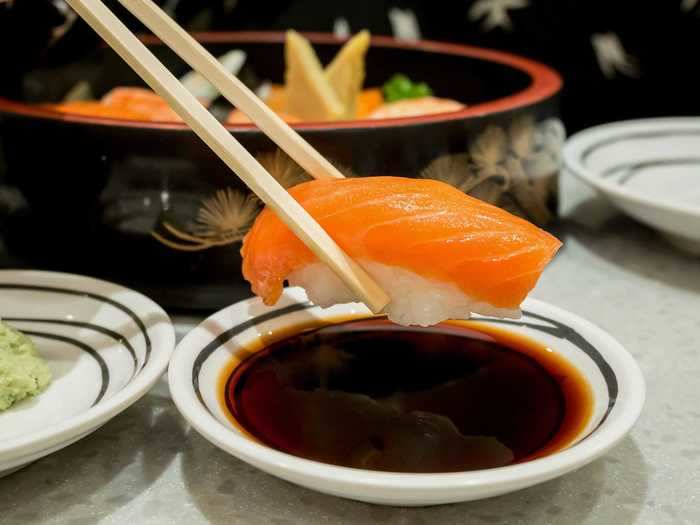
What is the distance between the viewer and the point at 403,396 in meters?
0.88

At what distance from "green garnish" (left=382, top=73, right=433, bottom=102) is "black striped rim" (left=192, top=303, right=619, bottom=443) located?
0.66 meters

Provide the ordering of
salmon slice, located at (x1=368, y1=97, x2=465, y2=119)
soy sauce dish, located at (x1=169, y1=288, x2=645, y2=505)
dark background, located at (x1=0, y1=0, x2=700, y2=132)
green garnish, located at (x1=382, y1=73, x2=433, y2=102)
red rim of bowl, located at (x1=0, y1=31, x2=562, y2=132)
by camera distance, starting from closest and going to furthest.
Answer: soy sauce dish, located at (x1=169, y1=288, x2=645, y2=505), red rim of bowl, located at (x1=0, y1=31, x2=562, y2=132), salmon slice, located at (x1=368, y1=97, x2=465, y2=119), green garnish, located at (x1=382, y1=73, x2=433, y2=102), dark background, located at (x1=0, y1=0, x2=700, y2=132)

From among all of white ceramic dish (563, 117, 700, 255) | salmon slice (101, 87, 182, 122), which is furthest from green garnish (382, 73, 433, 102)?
salmon slice (101, 87, 182, 122)

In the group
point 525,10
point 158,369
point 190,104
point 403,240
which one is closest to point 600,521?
point 403,240

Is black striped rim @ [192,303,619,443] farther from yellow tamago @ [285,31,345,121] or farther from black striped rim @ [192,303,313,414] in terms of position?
yellow tamago @ [285,31,345,121]

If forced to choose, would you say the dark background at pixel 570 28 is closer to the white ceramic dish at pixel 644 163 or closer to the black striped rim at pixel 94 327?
the white ceramic dish at pixel 644 163

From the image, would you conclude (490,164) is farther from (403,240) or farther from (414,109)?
(403,240)

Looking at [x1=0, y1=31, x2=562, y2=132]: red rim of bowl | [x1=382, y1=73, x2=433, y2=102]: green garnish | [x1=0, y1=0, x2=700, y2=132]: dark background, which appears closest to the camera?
[x1=0, y1=31, x2=562, y2=132]: red rim of bowl

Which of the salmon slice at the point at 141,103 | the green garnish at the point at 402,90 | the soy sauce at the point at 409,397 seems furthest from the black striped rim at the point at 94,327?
the green garnish at the point at 402,90

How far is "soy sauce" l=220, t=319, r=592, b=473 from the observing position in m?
0.76

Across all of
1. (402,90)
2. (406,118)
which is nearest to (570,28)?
(402,90)

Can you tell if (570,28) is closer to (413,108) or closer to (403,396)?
(413,108)

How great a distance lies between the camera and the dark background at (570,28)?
199cm

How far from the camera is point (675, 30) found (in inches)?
78.7
